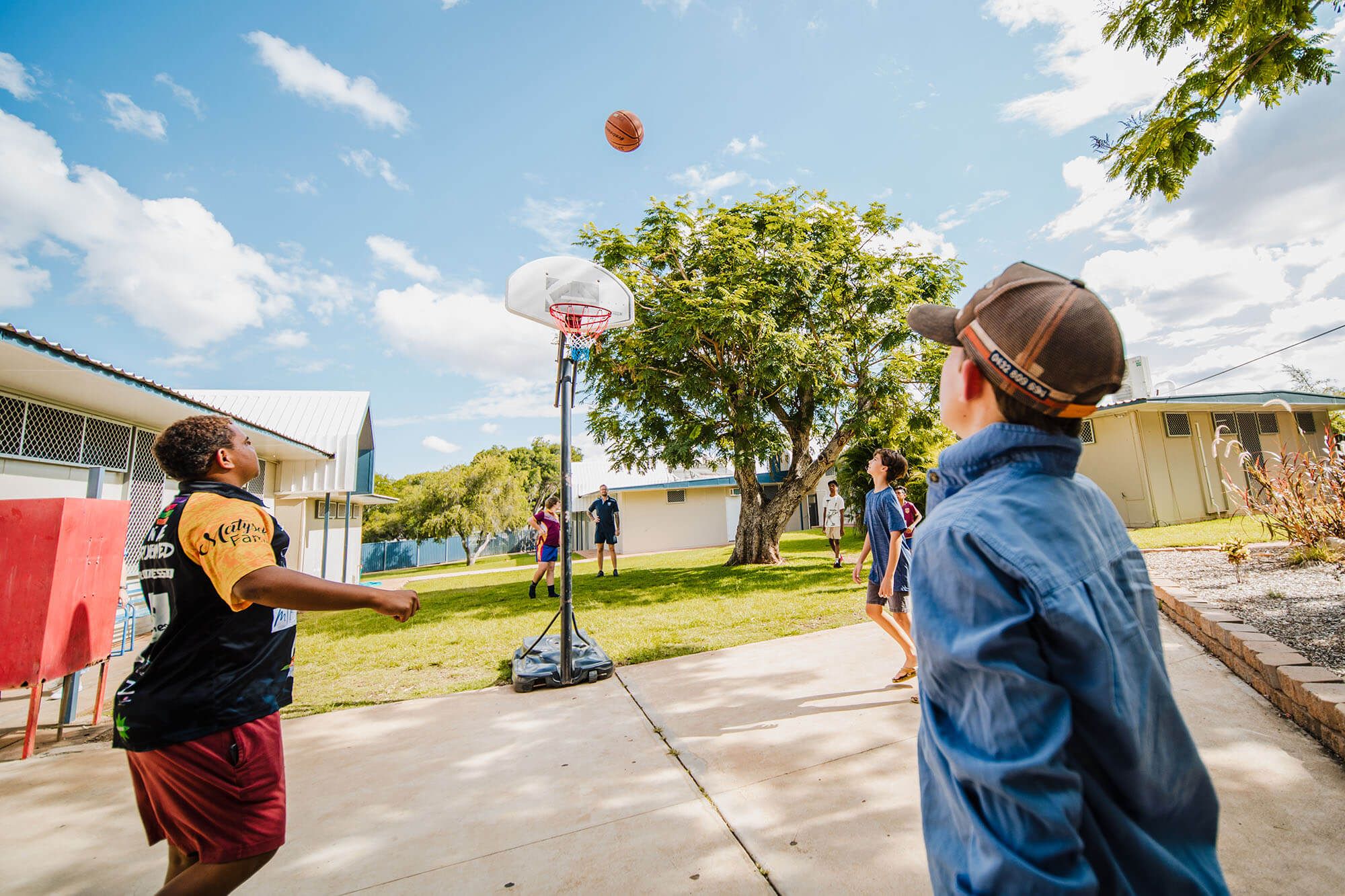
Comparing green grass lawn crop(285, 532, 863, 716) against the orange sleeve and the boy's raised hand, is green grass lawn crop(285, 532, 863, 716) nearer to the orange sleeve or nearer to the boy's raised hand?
the boy's raised hand

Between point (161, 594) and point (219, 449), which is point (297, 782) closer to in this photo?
point (161, 594)

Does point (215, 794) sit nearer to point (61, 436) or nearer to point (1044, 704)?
point (1044, 704)

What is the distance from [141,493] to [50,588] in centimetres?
719

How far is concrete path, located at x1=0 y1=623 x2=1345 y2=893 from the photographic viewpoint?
2459 millimetres

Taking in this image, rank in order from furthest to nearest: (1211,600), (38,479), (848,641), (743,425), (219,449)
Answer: (743,425)
(38,479)
(848,641)
(1211,600)
(219,449)

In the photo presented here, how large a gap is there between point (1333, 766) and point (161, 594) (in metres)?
5.13

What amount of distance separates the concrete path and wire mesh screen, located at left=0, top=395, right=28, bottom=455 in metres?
5.29

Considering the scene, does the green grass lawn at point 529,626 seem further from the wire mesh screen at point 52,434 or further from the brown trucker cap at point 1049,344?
the brown trucker cap at point 1049,344

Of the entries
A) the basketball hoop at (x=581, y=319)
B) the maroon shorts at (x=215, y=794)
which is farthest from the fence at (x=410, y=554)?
the maroon shorts at (x=215, y=794)

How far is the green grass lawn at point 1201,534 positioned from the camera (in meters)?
10.2

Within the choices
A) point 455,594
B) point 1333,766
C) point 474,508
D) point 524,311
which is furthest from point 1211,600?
point 474,508

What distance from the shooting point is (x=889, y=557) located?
4680 millimetres

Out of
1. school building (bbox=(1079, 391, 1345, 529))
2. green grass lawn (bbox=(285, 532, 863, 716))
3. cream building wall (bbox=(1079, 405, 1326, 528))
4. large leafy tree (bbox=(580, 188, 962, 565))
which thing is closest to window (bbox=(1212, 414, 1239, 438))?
school building (bbox=(1079, 391, 1345, 529))

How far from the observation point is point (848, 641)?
19.7 feet
